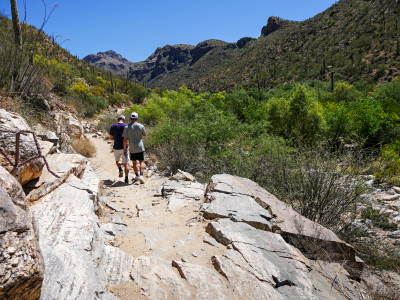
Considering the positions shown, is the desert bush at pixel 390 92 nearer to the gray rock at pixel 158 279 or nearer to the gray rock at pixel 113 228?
the gray rock at pixel 113 228

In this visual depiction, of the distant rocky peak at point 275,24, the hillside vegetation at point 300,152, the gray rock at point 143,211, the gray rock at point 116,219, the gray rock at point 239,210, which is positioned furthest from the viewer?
the distant rocky peak at point 275,24

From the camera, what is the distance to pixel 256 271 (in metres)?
2.47

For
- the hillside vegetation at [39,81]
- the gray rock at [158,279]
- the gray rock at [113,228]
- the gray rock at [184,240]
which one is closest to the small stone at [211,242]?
the gray rock at [184,240]

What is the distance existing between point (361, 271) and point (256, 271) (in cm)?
196

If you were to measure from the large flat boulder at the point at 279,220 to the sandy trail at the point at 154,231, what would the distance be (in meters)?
0.41

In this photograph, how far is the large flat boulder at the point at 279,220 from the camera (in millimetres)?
3236

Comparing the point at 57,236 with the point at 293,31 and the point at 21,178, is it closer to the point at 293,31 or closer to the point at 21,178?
the point at 21,178

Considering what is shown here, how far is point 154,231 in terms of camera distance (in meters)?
3.31

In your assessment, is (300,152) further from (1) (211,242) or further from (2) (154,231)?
(2) (154,231)

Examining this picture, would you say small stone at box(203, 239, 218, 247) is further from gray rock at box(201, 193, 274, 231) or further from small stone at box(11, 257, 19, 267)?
small stone at box(11, 257, 19, 267)

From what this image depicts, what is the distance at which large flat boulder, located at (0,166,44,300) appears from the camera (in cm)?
117

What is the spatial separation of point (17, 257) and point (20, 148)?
1.64 m

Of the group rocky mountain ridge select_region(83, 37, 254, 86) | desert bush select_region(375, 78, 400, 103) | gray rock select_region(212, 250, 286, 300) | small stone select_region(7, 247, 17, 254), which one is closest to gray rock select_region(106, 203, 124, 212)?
gray rock select_region(212, 250, 286, 300)

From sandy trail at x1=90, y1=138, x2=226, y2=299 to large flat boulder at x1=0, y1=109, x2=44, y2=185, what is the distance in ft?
4.07
